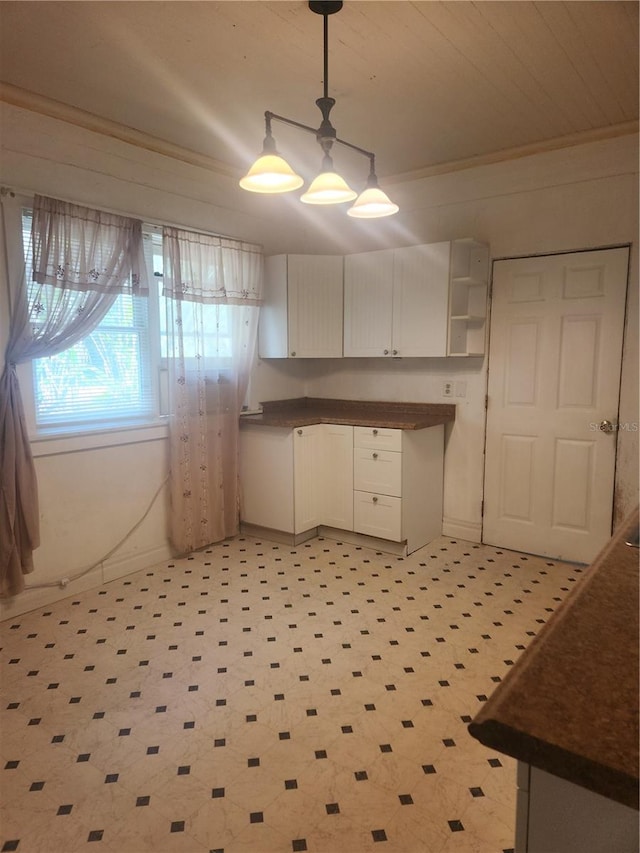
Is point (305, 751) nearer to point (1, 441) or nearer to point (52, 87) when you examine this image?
point (1, 441)

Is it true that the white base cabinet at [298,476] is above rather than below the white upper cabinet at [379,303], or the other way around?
below

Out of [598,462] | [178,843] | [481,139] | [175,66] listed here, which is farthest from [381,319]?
[178,843]

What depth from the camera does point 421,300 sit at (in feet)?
12.8

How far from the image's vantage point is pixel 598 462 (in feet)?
11.5

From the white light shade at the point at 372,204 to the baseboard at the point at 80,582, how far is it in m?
2.60

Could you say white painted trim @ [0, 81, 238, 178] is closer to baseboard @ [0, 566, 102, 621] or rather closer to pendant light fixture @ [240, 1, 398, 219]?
pendant light fixture @ [240, 1, 398, 219]

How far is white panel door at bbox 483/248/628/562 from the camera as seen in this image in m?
3.43

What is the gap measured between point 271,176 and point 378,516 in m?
2.45

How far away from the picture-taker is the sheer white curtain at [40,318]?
9.36ft

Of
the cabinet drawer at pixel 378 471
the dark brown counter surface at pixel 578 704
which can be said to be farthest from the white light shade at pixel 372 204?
the dark brown counter surface at pixel 578 704

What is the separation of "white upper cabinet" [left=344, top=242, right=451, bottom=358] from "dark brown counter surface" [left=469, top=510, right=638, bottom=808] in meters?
2.96

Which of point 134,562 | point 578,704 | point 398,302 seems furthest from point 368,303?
point 578,704

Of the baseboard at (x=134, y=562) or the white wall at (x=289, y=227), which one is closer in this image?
the white wall at (x=289, y=227)

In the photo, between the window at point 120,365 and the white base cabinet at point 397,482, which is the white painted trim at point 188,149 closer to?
the window at point 120,365
